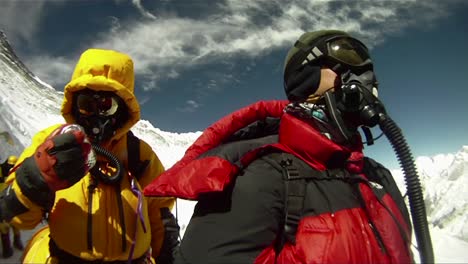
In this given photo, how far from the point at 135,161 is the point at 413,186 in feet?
8.48

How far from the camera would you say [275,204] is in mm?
1646

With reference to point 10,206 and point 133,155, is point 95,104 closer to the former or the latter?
point 133,155

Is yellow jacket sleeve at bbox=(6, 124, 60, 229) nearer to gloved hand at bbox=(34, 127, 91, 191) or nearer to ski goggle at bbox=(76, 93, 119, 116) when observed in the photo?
gloved hand at bbox=(34, 127, 91, 191)

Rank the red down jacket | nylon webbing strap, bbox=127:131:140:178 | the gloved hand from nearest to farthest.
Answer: the red down jacket → the gloved hand → nylon webbing strap, bbox=127:131:140:178

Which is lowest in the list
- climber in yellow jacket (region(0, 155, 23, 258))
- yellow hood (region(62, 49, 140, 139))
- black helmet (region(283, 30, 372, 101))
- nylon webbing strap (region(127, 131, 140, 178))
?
climber in yellow jacket (region(0, 155, 23, 258))

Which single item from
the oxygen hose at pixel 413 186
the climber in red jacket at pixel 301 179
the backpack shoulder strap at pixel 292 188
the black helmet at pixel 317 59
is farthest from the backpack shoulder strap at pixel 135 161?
the oxygen hose at pixel 413 186

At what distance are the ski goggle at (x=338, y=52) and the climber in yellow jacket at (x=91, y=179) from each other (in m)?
1.73

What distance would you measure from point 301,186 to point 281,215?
180 millimetres

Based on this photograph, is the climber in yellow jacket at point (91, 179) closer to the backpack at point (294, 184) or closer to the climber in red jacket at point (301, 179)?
the climber in red jacket at point (301, 179)

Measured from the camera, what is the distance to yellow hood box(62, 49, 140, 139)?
10.9ft

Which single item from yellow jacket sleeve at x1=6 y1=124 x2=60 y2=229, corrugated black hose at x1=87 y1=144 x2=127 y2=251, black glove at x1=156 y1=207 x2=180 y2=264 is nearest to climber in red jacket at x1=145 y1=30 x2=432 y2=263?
yellow jacket sleeve at x1=6 y1=124 x2=60 y2=229

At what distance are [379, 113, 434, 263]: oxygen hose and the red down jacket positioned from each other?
3.4 inches

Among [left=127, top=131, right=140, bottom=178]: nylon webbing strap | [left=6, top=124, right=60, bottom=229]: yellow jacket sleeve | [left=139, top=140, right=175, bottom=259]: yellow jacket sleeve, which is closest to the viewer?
[left=6, top=124, right=60, bottom=229]: yellow jacket sleeve

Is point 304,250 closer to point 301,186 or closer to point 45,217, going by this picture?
point 301,186
